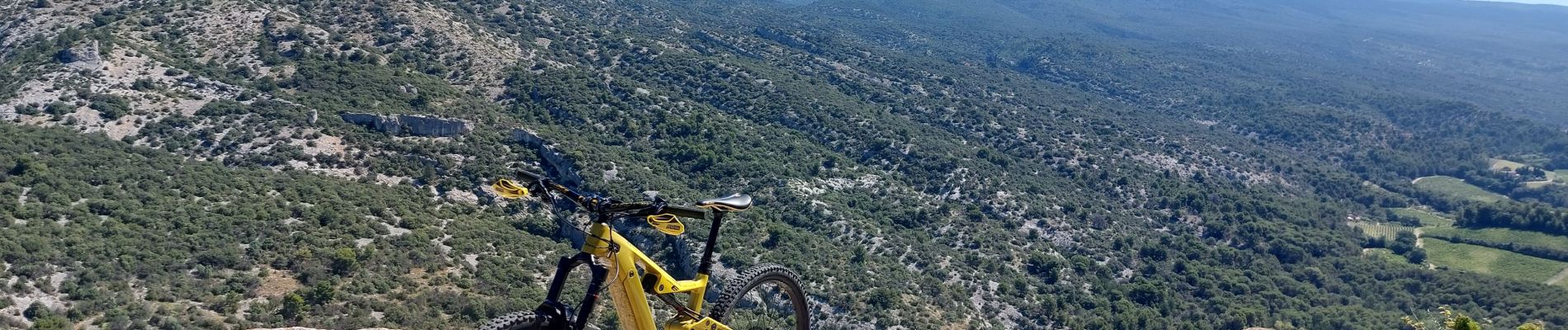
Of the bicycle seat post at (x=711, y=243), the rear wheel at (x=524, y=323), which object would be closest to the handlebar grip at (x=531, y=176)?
the rear wheel at (x=524, y=323)

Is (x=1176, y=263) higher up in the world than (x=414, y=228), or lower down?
lower down

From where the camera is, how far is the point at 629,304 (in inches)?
207

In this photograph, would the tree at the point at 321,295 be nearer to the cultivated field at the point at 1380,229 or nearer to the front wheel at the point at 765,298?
the front wheel at the point at 765,298

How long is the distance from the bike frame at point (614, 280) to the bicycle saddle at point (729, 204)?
0.13m

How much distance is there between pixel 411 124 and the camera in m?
34.8

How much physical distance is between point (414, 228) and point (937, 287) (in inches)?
722

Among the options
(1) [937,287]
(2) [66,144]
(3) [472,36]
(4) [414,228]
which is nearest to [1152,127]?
(1) [937,287]

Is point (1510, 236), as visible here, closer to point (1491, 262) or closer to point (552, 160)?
point (1491, 262)

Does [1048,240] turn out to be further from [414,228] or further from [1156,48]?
[1156,48]

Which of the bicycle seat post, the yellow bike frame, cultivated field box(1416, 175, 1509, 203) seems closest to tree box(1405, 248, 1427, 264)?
cultivated field box(1416, 175, 1509, 203)

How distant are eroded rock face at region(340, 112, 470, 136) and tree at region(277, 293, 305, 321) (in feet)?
57.6

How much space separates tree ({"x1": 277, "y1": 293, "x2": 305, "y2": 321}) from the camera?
17234mm

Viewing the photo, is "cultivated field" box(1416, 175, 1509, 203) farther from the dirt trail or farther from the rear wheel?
the rear wheel

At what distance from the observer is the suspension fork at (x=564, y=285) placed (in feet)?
15.7
